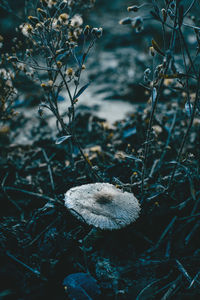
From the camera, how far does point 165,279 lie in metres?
1.91

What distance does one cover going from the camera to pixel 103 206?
1934 millimetres

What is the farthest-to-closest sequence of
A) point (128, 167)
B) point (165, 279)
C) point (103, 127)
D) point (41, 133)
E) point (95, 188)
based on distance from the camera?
1. point (41, 133)
2. point (103, 127)
3. point (128, 167)
4. point (95, 188)
5. point (165, 279)

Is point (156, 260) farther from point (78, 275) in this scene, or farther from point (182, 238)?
point (78, 275)

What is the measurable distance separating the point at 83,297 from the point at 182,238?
0.85m

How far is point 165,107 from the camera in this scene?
12.9 feet

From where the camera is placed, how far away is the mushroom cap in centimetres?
182

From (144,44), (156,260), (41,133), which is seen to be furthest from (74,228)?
(144,44)

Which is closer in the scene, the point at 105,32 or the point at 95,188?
the point at 95,188

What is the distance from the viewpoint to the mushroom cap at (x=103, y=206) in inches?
71.7

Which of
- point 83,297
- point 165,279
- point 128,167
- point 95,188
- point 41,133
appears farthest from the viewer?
point 41,133

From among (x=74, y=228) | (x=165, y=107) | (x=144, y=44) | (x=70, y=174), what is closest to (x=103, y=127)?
(x=70, y=174)

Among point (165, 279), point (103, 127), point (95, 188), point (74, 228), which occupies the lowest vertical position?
point (165, 279)

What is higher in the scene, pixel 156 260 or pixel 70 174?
pixel 70 174

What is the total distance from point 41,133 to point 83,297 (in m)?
2.29
